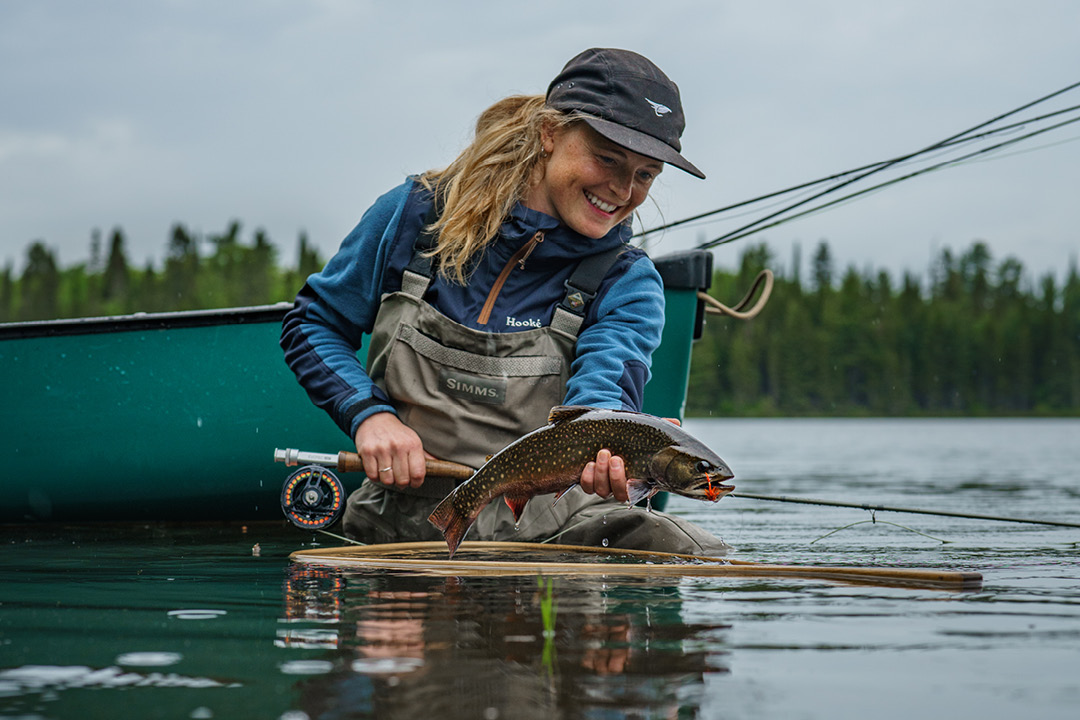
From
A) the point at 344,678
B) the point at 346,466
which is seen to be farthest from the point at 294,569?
the point at 344,678

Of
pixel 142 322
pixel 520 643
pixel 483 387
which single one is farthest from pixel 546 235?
pixel 142 322

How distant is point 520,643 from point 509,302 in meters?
2.05

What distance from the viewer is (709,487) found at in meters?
3.34

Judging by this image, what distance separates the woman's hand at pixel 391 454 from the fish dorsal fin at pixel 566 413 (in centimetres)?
53

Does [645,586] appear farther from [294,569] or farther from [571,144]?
[571,144]

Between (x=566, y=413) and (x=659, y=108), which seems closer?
(x=566, y=413)

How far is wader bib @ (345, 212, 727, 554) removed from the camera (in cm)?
405

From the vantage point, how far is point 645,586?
3.20 metres

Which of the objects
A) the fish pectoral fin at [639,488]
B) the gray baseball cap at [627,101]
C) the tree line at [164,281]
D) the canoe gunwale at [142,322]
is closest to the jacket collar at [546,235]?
the gray baseball cap at [627,101]

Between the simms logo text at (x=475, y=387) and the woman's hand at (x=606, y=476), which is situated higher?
the simms logo text at (x=475, y=387)

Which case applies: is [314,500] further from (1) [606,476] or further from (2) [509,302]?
(1) [606,476]

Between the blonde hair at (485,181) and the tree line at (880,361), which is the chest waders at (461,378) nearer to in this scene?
the blonde hair at (485,181)

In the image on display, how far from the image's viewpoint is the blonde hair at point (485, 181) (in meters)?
4.09

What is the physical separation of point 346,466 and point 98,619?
4.57 feet
